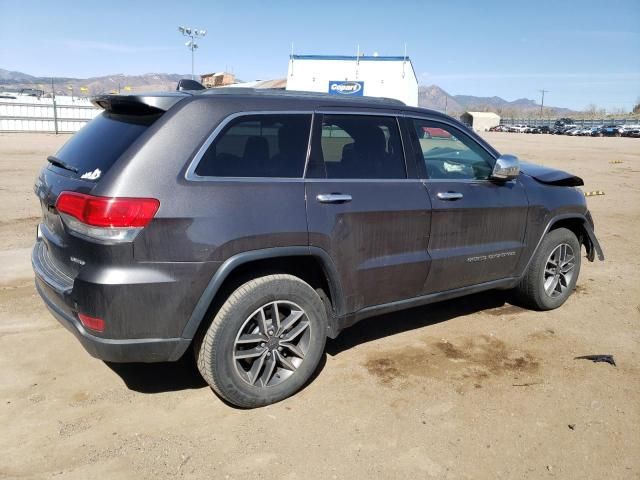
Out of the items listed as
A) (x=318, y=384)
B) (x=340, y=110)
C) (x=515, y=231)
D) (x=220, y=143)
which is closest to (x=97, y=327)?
(x=220, y=143)

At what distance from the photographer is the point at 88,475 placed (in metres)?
2.59

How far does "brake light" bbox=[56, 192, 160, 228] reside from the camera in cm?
265

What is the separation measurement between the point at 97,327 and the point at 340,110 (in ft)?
6.43

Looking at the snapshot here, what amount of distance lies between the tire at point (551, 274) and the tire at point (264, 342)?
2.26 meters

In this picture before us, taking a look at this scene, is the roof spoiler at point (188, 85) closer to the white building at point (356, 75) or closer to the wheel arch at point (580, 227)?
the wheel arch at point (580, 227)

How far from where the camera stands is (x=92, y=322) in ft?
8.98

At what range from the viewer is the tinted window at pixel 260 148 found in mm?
2953

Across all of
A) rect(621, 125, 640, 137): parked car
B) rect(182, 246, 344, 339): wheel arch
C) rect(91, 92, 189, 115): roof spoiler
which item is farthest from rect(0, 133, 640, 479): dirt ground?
rect(621, 125, 640, 137): parked car

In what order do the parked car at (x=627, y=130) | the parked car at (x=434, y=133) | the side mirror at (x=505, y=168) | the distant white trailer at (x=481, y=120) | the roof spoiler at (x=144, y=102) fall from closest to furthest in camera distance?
the roof spoiler at (x=144, y=102) → the parked car at (x=434, y=133) → the side mirror at (x=505, y=168) → the parked car at (x=627, y=130) → the distant white trailer at (x=481, y=120)

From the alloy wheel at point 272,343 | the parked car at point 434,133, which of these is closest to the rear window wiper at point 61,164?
the alloy wheel at point 272,343

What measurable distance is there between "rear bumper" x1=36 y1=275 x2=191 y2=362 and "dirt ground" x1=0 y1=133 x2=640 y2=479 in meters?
0.44

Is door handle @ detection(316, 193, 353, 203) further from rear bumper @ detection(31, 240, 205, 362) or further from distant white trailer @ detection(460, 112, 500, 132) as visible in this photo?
distant white trailer @ detection(460, 112, 500, 132)

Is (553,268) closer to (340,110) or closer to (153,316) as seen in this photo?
(340,110)

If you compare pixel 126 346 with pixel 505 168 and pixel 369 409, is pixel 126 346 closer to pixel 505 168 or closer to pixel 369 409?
pixel 369 409
